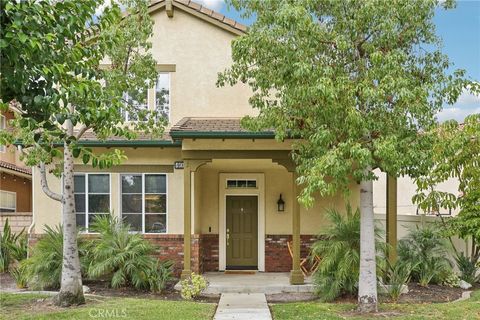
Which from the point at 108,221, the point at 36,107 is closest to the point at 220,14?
the point at 108,221

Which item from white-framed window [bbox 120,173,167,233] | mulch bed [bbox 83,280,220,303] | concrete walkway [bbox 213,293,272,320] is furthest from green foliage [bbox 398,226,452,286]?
white-framed window [bbox 120,173,167,233]

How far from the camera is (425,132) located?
8.33 metres

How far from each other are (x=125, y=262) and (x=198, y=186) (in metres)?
3.13

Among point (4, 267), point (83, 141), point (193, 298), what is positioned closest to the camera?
point (193, 298)

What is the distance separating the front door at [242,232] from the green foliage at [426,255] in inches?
159

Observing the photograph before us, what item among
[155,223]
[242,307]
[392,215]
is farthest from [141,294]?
[392,215]

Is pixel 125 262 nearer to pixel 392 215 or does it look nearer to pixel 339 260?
pixel 339 260

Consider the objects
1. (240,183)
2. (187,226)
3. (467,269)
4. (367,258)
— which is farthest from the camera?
(240,183)

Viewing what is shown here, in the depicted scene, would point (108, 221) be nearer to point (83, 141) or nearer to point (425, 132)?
point (83, 141)

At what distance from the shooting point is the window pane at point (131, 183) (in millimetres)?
12555

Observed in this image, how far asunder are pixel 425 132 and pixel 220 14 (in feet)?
24.8

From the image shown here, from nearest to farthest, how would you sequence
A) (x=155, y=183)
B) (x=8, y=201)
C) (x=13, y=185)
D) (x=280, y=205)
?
(x=155, y=183) → (x=280, y=205) → (x=8, y=201) → (x=13, y=185)

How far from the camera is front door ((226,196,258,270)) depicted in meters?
13.6

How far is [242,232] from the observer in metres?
13.6
